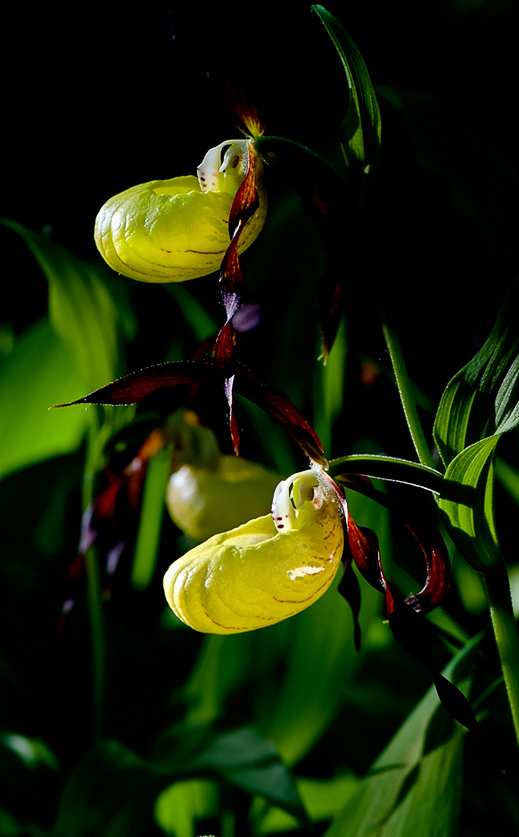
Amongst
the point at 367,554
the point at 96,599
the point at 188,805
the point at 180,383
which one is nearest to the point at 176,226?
the point at 180,383

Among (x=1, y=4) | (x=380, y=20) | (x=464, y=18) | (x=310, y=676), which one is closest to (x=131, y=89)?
(x=1, y=4)

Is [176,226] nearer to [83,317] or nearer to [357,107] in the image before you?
[357,107]

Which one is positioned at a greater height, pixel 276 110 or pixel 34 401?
pixel 276 110

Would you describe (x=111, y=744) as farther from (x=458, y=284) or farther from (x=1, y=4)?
(x=1, y=4)

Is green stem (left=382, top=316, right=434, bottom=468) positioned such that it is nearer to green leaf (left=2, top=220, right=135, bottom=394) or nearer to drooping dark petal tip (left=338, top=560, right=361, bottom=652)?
drooping dark petal tip (left=338, top=560, right=361, bottom=652)

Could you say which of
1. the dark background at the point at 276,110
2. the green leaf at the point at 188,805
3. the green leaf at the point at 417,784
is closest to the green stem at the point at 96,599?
the green leaf at the point at 188,805

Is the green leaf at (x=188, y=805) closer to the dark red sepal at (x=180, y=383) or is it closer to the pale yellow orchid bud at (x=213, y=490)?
the pale yellow orchid bud at (x=213, y=490)
